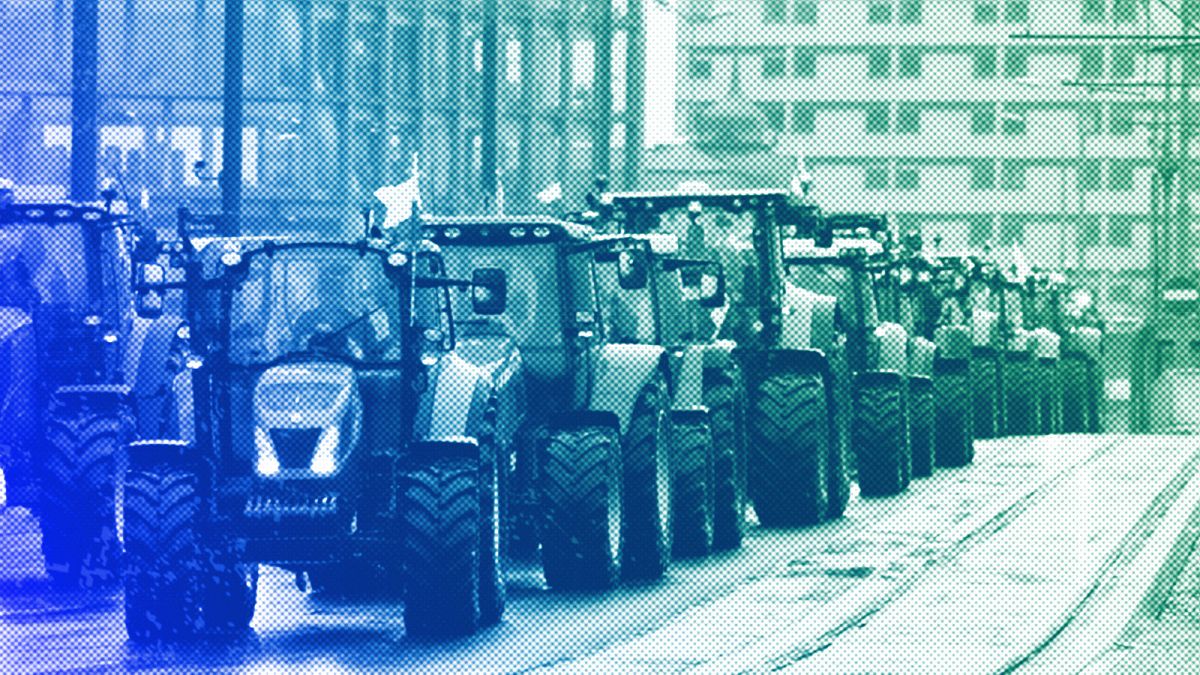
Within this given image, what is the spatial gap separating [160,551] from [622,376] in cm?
535

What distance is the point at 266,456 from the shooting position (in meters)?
16.4

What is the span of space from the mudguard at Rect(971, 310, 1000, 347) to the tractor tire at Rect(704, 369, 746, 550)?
20.5 metres

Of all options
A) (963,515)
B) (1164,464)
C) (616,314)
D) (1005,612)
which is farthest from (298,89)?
(1005,612)

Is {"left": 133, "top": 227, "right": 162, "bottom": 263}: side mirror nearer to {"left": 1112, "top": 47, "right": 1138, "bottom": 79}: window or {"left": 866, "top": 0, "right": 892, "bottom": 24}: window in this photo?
{"left": 1112, "top": 47, "right": 1138, "bottom": 79}: window

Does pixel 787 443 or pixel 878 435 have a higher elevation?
pixel 787 443

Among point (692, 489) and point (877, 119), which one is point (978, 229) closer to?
point (877, 119)

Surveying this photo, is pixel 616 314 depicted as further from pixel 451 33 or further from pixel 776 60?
pixel 776 60

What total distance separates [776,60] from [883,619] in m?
111

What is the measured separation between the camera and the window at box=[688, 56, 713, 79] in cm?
12638

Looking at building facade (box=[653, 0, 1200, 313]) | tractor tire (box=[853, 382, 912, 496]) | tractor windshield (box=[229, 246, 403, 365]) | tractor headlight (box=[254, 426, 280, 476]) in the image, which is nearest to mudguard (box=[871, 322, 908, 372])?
tractor tire (box=[853, 382, 912, 496])

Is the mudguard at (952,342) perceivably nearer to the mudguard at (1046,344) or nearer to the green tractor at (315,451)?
the mudguard at (1046,344)

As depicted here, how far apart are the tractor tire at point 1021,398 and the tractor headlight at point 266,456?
1331 inches

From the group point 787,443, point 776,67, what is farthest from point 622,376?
point 776,67

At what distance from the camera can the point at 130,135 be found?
→ 7112 cm
